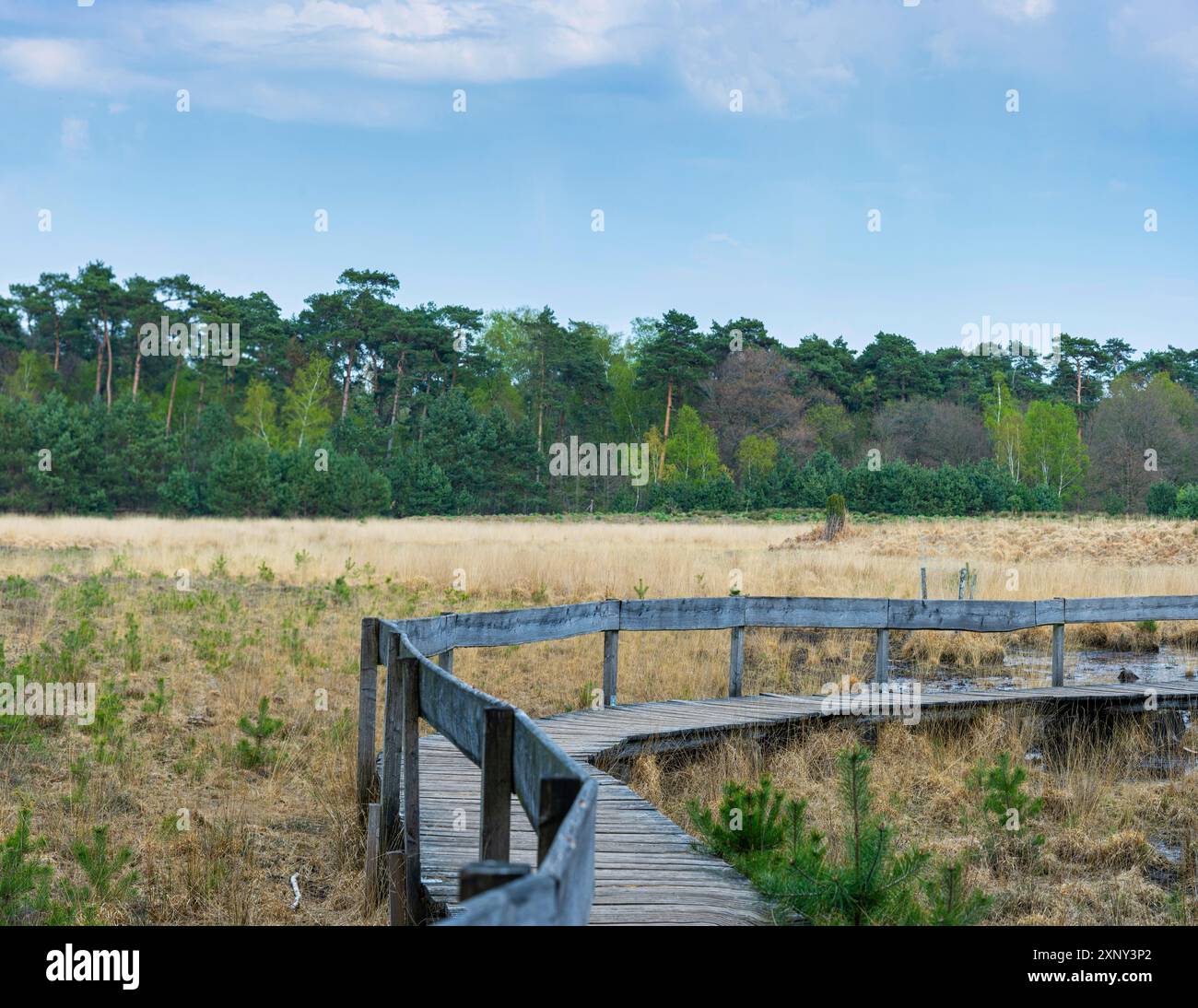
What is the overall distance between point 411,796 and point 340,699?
574cm

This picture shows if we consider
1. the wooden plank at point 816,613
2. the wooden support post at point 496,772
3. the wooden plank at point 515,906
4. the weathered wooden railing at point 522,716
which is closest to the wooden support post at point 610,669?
the weathered wooden railing at point 522,716

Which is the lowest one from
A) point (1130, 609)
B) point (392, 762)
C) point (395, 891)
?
point (395, 891)

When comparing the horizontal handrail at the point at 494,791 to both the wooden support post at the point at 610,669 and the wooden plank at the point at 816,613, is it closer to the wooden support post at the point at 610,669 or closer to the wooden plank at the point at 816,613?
the wooden support post at the point at 610,669

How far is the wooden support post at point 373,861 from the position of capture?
572cm

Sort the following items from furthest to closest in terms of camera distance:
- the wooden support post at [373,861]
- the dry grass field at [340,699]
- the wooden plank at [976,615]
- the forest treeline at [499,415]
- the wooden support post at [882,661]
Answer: the forest treeline at [499,415]
the wooden plank at [976,615]
the wooden support post at [882,661]
the dry grass field at [340,699]
the wooden support post at [373,861]

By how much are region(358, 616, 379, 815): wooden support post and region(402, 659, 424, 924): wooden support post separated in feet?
5.59

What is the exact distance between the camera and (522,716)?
3.65m

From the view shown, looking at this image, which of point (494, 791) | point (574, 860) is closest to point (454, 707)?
point (494, 791)

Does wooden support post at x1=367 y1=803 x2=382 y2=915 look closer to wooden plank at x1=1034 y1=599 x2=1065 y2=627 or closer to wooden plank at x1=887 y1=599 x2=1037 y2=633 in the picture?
wooden plank at x1=887 y1=599 x2=1037 y2=633

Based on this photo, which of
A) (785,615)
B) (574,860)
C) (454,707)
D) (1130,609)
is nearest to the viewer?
(574,860)

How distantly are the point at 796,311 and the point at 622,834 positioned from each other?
258 feet

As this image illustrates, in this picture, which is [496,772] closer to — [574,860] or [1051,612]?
[574,860]

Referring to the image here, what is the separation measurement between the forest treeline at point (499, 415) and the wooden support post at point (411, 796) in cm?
4705

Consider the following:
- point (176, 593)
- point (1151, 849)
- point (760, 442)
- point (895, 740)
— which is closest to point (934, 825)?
point (1151, 849)
